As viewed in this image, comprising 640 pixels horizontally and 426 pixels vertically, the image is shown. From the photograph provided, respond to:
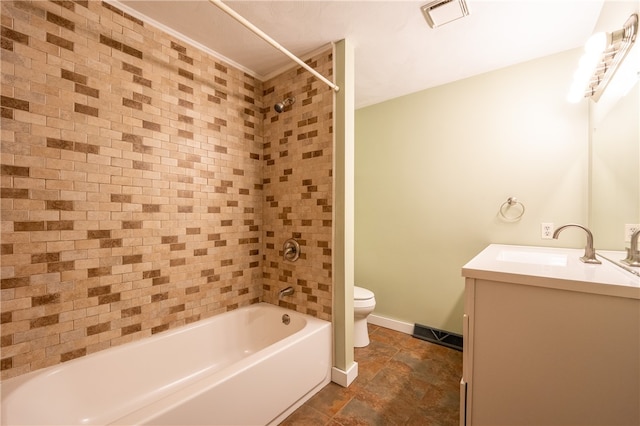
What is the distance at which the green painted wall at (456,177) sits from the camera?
5.94ft

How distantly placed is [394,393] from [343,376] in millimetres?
333

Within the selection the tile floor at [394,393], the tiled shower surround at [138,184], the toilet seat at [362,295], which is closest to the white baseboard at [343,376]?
the tile floor at [394,393]

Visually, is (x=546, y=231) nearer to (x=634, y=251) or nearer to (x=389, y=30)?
(x=634, y=251)

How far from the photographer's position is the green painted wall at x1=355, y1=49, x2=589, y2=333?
5.94ft

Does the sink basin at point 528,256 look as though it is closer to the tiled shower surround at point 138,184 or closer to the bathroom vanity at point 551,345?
the bathroom vanity at point 551,345

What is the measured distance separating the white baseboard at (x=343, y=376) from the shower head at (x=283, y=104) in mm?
1872

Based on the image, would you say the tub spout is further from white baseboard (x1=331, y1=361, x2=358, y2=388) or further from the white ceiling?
the white ceiling

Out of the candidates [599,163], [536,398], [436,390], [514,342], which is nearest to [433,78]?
[599,163]

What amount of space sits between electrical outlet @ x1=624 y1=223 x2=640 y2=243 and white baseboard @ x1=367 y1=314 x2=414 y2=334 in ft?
5.36

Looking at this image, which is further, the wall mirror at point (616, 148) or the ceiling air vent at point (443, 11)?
the ceiling air vent at point (443, 11)

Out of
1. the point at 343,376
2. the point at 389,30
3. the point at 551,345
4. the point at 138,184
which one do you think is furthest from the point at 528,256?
the point at 138,184

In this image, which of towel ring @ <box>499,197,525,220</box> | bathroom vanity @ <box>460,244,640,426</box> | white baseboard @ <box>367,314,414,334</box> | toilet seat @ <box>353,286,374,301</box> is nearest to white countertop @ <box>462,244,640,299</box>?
bathroom vanity @ <box>460,244,640,426</box>

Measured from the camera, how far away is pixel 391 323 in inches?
100.0

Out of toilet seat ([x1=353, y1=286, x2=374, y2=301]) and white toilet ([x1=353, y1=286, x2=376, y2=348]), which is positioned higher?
toilet seat ([x1=353, y1=286, x2=374, y2=301])
